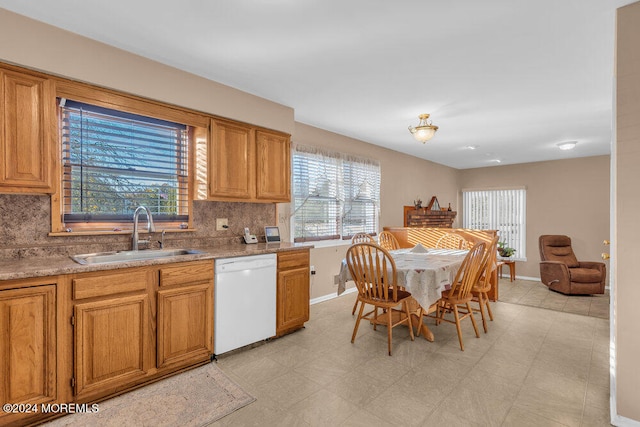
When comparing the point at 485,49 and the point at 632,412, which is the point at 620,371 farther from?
the point at 485,49

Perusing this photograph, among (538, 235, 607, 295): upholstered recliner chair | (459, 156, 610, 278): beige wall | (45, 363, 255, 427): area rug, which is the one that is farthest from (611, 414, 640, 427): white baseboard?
(459, 156, 610, 278): beige wall

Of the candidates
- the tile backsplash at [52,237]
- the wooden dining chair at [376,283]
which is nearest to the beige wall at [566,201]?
the wooden dining chair at [376,283]

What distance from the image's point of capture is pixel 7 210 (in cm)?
212

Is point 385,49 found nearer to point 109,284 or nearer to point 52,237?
point 109,284

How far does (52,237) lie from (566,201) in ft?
25.9

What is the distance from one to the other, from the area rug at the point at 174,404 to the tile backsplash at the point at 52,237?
3.57 ft

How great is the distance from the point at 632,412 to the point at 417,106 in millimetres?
2938

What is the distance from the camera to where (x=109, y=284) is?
6.80ft

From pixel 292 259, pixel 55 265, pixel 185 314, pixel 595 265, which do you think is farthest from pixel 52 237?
pixel 595 265

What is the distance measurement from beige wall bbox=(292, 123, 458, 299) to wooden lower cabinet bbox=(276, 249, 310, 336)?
98 cm

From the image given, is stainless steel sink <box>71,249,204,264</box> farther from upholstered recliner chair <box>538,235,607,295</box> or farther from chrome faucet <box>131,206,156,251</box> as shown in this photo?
upholstered recliner chair <box>538,235,607,295</box>

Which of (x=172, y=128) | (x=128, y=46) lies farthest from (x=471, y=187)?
(x=128, y=46)

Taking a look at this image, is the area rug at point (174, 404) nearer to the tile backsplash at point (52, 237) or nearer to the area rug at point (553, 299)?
the tile backsplash at point (52, 237)

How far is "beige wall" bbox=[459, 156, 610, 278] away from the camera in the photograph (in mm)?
6004
